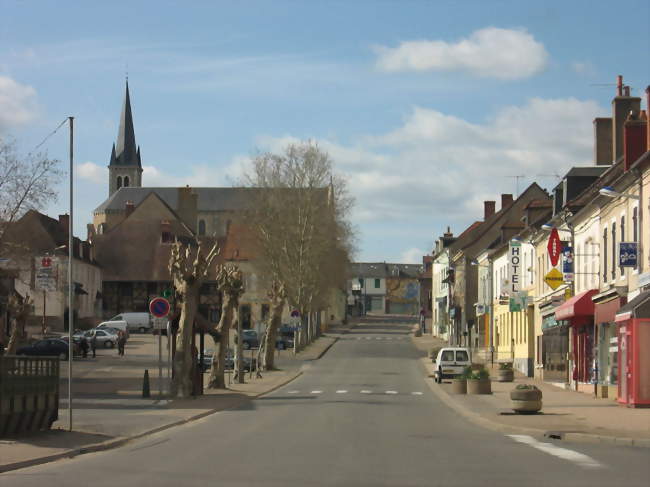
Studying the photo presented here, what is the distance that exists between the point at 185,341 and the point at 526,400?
12.9 m

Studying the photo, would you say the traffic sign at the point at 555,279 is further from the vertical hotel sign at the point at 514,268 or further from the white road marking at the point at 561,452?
the white road marking at the point at 561,452

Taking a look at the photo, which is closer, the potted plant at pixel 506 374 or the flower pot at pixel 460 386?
the flower pot at pixel 460 386

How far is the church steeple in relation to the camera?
16862 centimetres

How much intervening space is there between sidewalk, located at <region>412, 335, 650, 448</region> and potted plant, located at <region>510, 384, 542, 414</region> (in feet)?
0.77

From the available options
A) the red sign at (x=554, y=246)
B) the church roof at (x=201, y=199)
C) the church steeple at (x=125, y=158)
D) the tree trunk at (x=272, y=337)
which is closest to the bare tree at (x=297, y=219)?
the tree trunk at (x=272, y=337)

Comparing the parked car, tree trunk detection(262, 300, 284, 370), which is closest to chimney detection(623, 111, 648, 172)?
the parked car

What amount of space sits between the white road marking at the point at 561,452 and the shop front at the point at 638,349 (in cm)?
863

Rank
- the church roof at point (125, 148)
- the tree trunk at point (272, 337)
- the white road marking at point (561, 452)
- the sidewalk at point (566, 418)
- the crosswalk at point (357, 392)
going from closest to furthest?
1. the white road marking at point (561, 452)
2. the sidewalk at point (566, 418)
3. the crosswalk at point (357, 392)
4. the tree trunk at point (272, 337)
5. the church roof at point (125, 148)

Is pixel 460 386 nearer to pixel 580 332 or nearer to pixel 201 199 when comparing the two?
pixel 580 332

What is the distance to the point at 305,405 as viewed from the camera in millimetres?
34156

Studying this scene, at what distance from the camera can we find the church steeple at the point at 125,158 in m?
169

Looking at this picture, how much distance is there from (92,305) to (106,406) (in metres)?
76.1

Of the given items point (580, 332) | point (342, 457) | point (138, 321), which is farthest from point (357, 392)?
point (138, 321)

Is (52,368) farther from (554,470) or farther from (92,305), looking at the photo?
(92,305)
